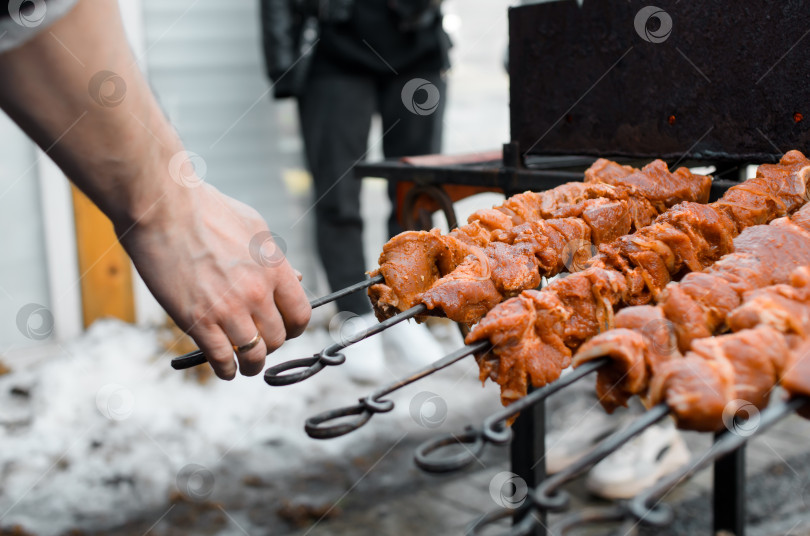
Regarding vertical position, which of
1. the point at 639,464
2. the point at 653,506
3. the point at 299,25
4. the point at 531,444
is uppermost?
the point at 299,25

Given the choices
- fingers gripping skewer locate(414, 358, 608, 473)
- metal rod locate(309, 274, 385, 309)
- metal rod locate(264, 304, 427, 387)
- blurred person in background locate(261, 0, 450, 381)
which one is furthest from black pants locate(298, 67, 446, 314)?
fingers gripping skewer locate(414, 358, 608, 473)

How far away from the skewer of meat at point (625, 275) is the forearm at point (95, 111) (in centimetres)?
67

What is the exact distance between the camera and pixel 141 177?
4.33 feet

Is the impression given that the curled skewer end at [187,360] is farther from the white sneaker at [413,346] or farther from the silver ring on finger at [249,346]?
the white sneaker at [413,346]

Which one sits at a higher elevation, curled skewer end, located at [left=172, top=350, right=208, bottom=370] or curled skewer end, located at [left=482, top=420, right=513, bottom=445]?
curled skewer end, located at [left=172, top=350, right=208, bottom=370]

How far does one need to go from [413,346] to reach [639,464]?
6.06ft

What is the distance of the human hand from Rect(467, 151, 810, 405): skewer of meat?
41cm

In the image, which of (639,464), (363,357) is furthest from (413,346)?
(639,464)

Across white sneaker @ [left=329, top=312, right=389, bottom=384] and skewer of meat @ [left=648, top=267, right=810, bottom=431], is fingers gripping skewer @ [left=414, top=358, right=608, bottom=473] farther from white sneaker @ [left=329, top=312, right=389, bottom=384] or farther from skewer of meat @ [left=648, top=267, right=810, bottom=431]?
white sneaker @ [left=329, top=312, right=389, bottom=384]

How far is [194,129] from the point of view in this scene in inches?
228

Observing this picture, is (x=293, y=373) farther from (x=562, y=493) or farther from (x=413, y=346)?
(x=413, y=346)

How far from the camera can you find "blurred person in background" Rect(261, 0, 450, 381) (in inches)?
194

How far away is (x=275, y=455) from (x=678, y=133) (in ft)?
9.10

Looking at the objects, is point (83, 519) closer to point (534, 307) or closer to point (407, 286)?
point (407, 286)
